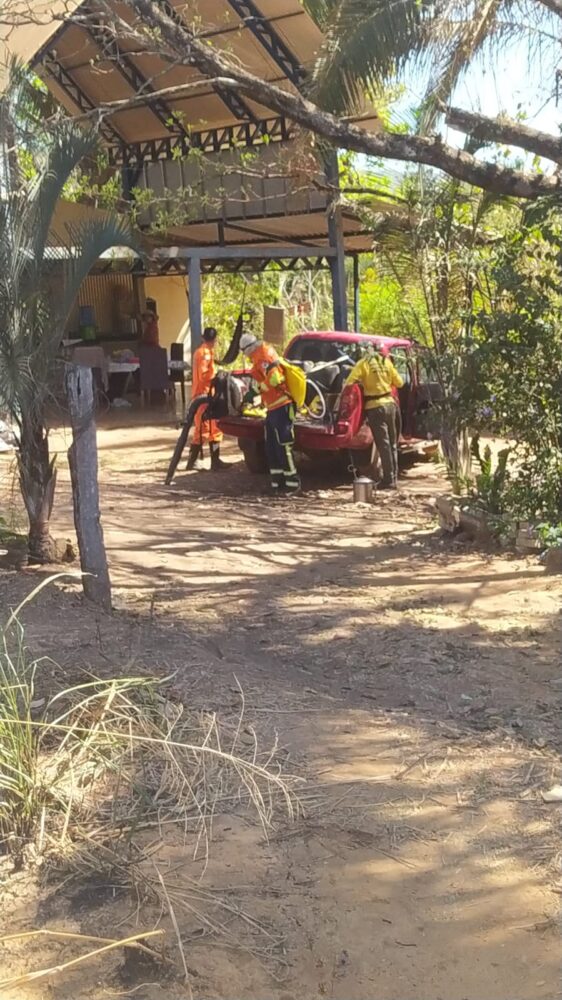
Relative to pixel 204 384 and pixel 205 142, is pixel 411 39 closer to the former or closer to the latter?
pixel 204 384

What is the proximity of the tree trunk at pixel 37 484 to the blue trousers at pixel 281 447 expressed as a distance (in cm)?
357

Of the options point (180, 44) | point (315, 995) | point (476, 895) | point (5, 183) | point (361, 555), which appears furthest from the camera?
point (361, 555)

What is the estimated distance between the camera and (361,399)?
33.2ft

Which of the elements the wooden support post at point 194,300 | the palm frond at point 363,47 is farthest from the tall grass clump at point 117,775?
the wooden support post at point 194,300

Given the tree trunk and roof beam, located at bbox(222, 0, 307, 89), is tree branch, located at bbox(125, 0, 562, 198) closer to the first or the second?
the tree trunk

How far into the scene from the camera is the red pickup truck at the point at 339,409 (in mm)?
10242

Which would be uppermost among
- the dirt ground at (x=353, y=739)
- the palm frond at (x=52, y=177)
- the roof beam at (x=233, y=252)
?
the roof beam at (x=233, y=252)

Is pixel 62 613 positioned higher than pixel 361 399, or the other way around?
pixel 361 399

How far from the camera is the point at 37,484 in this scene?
692 centimetres

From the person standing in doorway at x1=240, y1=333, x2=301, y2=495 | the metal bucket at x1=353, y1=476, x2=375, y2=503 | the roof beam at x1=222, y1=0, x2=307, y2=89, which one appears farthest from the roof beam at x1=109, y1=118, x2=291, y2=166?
the metal bucket at x1=353, y1=476, x2=375, y2=503

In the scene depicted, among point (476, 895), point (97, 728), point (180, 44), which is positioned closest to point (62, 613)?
point (97, 728)

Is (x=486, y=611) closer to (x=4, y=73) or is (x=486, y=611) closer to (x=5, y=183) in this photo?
(x=5, y=183)

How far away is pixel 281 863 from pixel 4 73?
754cm

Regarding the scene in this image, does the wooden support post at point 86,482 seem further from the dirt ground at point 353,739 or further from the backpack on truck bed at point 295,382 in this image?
the backpack on truck bed at point 295,382
